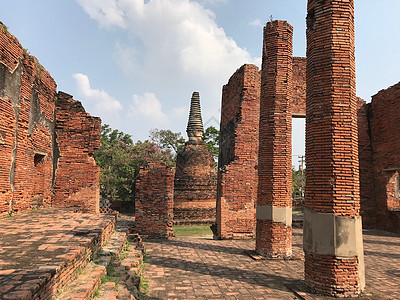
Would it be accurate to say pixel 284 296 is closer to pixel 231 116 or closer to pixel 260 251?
pixel 260 251

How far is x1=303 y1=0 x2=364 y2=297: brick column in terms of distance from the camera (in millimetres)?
4457

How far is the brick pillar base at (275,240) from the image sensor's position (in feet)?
22.2

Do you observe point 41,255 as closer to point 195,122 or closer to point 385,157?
point 385,157

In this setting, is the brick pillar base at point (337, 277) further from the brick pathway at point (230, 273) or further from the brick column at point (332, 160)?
the brick pathway at point (230, 273)

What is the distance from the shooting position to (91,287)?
131 inches

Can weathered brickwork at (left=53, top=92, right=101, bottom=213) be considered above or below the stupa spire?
below

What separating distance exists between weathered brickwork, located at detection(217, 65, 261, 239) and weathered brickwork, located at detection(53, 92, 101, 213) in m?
4.67

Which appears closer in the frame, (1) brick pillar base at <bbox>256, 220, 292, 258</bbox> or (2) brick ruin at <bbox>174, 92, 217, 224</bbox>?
(1) brick pillar base at <bbox>256, 220, 292, 258</bbox>

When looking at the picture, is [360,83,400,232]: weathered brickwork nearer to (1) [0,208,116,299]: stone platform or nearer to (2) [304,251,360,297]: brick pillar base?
(2) [304,251,360,297]: brick pillar base

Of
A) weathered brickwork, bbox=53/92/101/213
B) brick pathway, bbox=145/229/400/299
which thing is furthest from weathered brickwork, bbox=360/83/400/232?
weathered brickwork, bbox=53/92/101/213

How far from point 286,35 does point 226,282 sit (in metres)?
6.17

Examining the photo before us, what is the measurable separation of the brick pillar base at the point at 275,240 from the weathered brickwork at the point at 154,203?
3629 mm

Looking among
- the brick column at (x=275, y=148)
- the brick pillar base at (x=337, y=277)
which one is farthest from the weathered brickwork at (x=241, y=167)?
the brick pillar base at (x=337, y=277)

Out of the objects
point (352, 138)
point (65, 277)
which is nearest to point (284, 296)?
point (352, 138)
